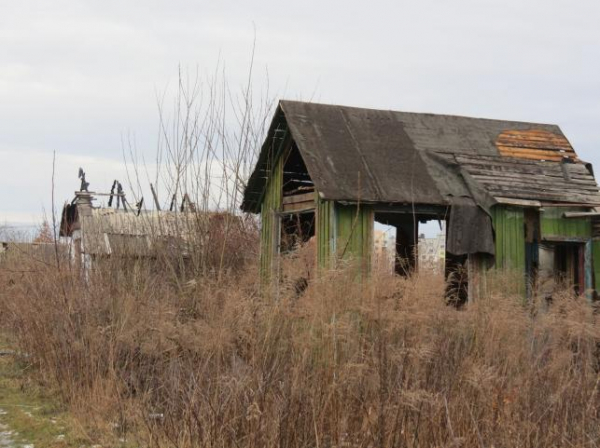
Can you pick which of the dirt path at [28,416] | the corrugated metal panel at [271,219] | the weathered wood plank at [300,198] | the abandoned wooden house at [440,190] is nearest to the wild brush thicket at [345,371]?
the dirt path at [28,416]

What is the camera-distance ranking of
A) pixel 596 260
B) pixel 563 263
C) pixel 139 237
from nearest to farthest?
pixel 139 237 → pixel 596 260 → pixel 563 263

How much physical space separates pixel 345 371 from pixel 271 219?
25.8 ft

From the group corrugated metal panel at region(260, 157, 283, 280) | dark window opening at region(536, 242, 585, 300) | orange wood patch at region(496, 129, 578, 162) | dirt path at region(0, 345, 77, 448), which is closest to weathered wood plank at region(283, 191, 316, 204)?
corrugated metal panel at region(260, 157, 283, 280)

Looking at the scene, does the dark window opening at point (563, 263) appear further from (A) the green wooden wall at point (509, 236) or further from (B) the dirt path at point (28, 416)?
(B) the dirt path at point (28, 416)

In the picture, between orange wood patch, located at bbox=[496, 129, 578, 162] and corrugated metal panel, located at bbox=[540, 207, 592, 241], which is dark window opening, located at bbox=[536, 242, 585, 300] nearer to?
corrugated metal panel, located at bbox=[540, 207, 592, 241]

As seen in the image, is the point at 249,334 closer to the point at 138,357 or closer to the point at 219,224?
the point at 138,357

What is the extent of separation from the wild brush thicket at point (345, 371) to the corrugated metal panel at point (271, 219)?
16.2ft

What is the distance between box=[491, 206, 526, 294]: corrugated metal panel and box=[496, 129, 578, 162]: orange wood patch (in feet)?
5.17

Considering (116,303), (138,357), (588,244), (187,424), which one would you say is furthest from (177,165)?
(187,424)

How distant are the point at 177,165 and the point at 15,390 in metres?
4.73

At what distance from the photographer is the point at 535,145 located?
41.5 feet

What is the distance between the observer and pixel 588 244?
448 inches

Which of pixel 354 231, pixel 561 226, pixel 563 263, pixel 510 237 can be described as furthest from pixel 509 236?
pixel 354 231

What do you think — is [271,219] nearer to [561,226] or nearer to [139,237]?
[139,237]
